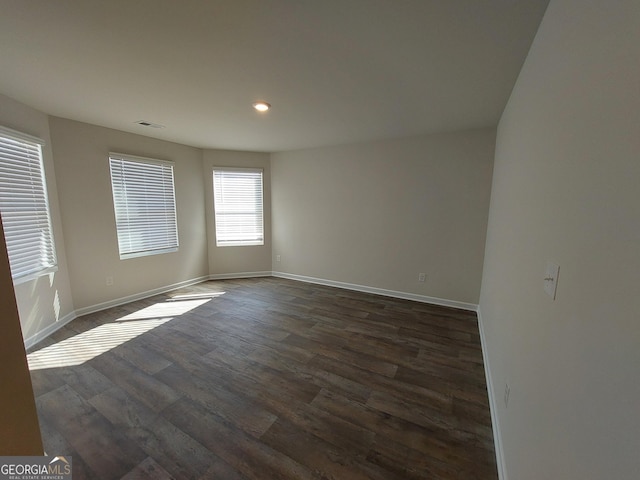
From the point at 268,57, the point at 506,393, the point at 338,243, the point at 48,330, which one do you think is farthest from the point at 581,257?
the point at 48,330

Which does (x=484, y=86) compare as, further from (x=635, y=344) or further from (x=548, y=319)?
(x=635, y=344)

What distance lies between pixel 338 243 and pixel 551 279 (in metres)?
3.38

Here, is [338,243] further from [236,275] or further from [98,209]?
[98,209]

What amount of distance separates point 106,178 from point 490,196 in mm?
4928

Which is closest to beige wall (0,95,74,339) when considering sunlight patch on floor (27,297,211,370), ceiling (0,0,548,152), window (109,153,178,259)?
ceiling (0,0,548,152)

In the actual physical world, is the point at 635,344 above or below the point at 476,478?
above

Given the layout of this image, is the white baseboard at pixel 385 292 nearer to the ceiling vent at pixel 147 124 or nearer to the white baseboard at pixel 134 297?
the white baseboard at pixel 134 297

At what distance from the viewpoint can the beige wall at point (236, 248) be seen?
4504 millimetres

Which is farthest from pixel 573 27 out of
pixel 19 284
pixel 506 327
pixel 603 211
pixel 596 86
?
pixel 19 284

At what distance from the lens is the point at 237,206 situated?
15.6ft

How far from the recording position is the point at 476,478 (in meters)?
1.34

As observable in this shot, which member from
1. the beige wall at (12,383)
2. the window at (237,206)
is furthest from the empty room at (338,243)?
the window at (237,206)

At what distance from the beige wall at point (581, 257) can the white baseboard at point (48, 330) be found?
13.1 feet

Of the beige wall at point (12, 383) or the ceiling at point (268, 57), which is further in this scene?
the ceiling at point (268, 57)
